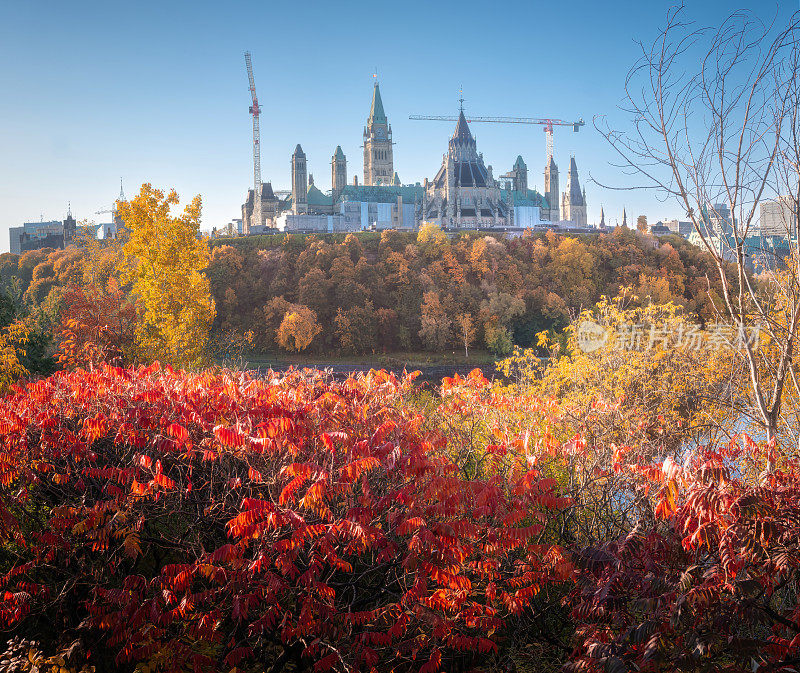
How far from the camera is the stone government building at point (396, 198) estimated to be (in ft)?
368

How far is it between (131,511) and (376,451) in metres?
2.54

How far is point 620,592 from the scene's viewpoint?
5.11 metres

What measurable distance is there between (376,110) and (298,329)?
106921 millimetres

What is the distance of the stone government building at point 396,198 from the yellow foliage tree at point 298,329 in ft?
177

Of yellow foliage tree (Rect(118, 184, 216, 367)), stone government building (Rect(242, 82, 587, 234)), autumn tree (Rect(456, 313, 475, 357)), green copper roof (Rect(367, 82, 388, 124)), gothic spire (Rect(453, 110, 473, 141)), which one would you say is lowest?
autumn tree (Rect(456, 313, 475, 357))

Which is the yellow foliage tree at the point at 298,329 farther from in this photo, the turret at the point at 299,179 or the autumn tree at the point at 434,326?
the turret at the point at 299,179

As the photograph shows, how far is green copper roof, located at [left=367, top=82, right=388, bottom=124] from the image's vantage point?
150 m

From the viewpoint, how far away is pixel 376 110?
491ft

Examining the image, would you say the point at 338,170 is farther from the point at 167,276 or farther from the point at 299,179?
the point at 167,276

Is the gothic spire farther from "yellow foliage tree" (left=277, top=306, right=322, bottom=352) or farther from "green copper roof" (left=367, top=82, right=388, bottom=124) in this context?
"yellow foliage tree" (left=277, top=306, right=322, bottom=352)

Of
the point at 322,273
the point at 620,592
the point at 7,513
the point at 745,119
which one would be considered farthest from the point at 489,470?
the point at 322,273

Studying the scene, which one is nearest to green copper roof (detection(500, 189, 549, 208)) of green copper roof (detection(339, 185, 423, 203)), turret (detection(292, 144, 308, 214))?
green copper roof (detection(339, 185, 423, 203))

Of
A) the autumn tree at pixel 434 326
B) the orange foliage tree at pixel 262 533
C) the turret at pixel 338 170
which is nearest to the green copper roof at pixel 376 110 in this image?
the turret at pixel 338 170

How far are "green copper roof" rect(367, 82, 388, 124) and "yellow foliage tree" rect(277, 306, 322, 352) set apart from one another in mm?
103394
